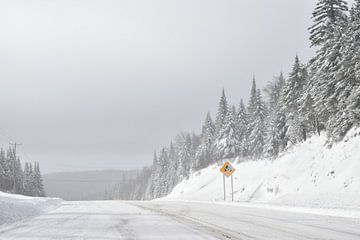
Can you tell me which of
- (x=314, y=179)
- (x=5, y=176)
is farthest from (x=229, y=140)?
(x=5, y=176)

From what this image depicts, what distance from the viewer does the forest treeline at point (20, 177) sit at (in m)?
87.1

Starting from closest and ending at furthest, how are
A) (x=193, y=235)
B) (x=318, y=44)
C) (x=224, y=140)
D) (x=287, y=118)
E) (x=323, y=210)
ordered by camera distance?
(x=193, y=235) < (x=323, y=210) < (x=318, y=44) < (x=287, y=118) < (x=224, y=140)

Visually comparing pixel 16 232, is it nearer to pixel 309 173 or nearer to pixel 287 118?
pixel 309 173

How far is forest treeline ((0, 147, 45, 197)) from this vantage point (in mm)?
87125

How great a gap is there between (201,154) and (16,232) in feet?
246

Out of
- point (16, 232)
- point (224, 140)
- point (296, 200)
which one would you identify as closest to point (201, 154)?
point (224, 140)

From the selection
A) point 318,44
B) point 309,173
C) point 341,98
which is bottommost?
point 309,173

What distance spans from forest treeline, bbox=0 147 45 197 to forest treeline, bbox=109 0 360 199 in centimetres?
4347

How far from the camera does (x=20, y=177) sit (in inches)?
3674

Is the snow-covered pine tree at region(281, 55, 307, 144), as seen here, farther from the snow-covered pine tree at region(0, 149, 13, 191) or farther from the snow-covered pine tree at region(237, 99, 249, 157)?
the snow-covered pine tree at region(0, 149, 13, 191)

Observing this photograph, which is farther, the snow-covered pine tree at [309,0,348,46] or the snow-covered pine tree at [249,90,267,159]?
the snow-covered pine tree at [249,90,267,159]

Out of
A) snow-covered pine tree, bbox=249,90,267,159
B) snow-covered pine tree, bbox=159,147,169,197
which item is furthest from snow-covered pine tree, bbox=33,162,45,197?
snow-covered pine tree, bbox=249,90,267,159

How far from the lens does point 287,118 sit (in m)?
52.0

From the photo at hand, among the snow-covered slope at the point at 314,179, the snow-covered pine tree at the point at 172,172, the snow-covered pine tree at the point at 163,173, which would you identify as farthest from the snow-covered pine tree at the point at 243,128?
the snow-covered pine tree at the point at 163,173
